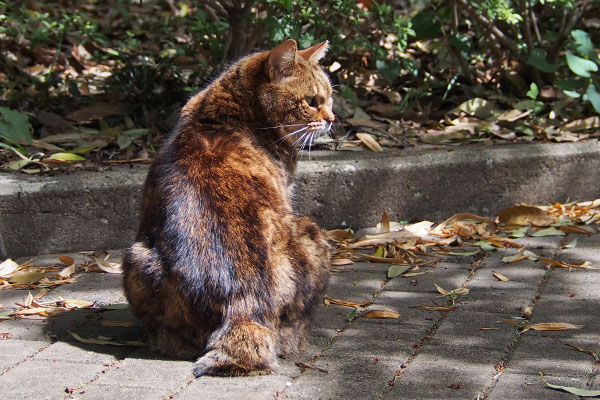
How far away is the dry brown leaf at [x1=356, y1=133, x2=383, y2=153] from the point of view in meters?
5.34

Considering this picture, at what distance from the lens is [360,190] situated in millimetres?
4984

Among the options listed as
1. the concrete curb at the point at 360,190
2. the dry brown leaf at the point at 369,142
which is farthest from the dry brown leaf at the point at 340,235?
the dry brown leaf at the point at 369,142

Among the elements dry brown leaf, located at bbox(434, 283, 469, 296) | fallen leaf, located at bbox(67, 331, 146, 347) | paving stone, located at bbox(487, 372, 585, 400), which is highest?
paving stone, located at bbox(487, 372, 585, 400)

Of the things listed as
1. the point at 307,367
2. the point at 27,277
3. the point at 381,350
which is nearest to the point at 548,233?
the point at 381,350

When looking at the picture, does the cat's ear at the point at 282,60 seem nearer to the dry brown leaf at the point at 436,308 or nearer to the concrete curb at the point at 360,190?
the dry brown leaf at the point at 436,308

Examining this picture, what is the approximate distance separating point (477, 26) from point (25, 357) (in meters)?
4.47

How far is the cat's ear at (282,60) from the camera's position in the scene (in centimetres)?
346

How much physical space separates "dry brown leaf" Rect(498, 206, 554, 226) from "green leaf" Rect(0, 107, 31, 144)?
3.18 metres

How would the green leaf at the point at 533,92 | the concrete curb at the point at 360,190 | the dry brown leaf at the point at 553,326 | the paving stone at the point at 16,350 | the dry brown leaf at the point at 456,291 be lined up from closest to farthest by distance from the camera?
the paving stone at the point at 16,350 < the dry brown leaf at the point at 553,326 < the dry brown leaf at the point at 456,291 < the concrete curb at the point at 360,190 < the green leaf at the point at 533,92

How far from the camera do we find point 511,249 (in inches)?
180

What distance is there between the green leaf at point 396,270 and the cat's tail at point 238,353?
4.66 ft

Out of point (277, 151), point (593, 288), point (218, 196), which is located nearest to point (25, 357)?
point (218, 196)

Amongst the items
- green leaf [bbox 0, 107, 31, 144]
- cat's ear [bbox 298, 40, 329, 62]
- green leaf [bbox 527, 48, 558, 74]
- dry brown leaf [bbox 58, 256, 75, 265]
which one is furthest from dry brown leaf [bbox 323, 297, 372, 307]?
green leaf [bbox 527, 48, 558, 74]

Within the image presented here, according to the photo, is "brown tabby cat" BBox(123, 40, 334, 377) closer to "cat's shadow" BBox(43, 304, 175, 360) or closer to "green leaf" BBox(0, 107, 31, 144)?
"cat's shadow" BBox(43, 304, 175, 360)
